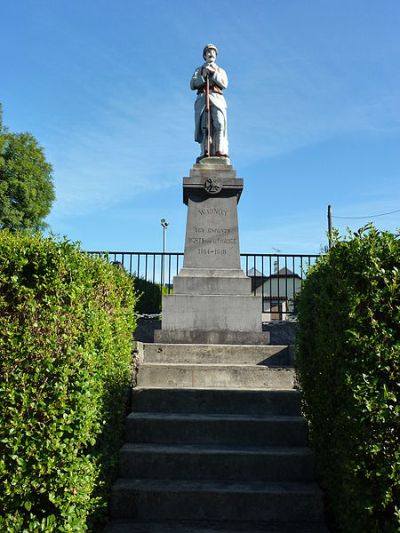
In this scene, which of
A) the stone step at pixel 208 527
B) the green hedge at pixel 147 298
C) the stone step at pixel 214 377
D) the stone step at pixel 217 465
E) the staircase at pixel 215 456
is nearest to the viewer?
the stone step at pixel 208 527

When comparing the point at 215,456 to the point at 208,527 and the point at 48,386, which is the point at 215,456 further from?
the point at 48,386

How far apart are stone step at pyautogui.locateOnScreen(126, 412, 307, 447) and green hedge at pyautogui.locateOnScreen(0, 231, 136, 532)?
1.21 m

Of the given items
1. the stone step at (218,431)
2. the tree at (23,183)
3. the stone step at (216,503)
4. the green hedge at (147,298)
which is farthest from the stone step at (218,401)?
the tree at (23,183)

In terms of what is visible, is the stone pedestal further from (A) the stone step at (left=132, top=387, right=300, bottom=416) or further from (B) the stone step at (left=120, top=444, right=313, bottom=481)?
(B) the stone step at (left=120, top=444, right=313, bottom=481)

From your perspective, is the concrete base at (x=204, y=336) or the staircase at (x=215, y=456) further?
the concrete base at (x=204, y=336)

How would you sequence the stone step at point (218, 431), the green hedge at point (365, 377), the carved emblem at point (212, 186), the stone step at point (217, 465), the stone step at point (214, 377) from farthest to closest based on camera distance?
the carved emblem at point (212, 186) → the stone step at point (214, 377) → the stone step at point (218, 431) → the stone step at point (217, 465) → the green hedge at point (365, 377)

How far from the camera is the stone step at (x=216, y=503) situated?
13.3 ft

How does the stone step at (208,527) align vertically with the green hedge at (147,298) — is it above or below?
below

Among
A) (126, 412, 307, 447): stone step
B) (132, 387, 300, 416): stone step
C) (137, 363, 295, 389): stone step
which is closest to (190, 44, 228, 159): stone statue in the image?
(137, 363, 295, 389): stone step

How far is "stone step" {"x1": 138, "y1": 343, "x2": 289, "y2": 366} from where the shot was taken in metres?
6.71

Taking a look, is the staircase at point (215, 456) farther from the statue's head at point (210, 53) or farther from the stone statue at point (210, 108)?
the statue's head at point (210, 53)

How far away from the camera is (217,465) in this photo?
4461mm

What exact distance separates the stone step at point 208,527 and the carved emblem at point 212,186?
602 cm

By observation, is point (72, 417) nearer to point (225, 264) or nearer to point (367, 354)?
point (367, 354)
